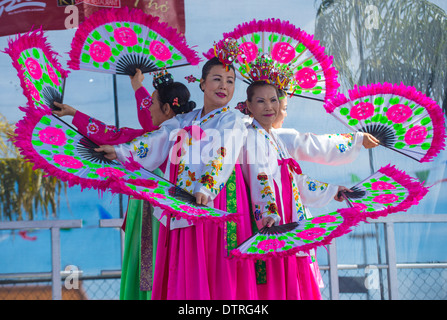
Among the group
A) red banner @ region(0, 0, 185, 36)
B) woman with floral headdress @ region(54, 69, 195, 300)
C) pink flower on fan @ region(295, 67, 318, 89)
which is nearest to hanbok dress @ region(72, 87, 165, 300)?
woman with floral headdress @ region(54, 69, 195, 300)

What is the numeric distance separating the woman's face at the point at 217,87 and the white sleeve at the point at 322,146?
0.37 metres

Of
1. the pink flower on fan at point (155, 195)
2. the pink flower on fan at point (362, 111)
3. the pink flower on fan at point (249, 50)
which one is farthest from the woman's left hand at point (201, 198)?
the pink flower on fan at point (362, 111)

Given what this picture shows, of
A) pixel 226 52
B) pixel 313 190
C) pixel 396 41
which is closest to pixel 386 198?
pixel 313 190

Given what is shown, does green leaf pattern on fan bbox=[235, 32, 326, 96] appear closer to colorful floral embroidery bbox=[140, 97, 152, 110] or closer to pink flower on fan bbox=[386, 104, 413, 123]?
pink flower on fan bbox=[386, 104, 413, 123]

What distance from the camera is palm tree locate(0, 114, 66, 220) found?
430cm

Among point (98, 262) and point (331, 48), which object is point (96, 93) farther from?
point (331, 48)

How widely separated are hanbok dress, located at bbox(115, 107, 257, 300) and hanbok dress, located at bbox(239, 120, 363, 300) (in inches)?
2.8

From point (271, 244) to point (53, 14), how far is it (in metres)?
2.70

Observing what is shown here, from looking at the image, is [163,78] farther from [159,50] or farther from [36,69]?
A: [36,69]

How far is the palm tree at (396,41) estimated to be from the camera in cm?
454

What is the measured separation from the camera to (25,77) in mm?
2717
